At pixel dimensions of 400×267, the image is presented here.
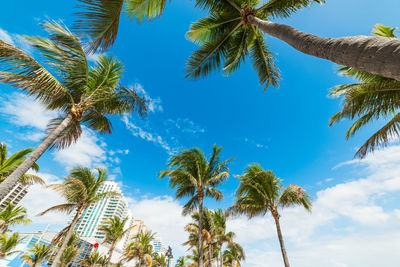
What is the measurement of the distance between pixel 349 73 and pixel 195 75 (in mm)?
6225

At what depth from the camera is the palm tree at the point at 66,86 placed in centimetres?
409

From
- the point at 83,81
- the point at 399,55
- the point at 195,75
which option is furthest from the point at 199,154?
the point at 399,55

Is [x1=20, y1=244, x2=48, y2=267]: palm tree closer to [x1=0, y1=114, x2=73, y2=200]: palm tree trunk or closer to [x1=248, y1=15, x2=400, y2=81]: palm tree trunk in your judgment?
[x1=0, y1=114, x2=73, y2=200]: palm tree trunk

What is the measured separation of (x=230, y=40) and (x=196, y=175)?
9.81 meters

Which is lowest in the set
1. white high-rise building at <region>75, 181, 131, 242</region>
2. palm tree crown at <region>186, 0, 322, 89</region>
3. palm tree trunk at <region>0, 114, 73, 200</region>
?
palm tree trunk at <region>0, 114, 73, 200</region>

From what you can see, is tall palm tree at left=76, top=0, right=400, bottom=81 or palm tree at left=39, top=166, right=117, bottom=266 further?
palm tree at left=39, top=166, right=117, bottom=266

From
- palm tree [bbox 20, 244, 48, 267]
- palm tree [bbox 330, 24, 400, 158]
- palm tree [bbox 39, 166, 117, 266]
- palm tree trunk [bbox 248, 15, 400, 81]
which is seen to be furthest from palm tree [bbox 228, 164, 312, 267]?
palm tree [bbox 20, 244, 48, 267]

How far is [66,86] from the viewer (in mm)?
5469

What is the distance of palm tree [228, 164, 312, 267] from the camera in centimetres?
1062

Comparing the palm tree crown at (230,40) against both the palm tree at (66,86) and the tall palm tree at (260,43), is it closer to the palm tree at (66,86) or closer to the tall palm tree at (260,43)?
the tall palm tree at (260,43)

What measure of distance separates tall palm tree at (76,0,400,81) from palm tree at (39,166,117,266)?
1183 centimetres

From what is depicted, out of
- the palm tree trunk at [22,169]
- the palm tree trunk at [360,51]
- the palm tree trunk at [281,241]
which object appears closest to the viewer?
the palm tree trunk at [360,51]

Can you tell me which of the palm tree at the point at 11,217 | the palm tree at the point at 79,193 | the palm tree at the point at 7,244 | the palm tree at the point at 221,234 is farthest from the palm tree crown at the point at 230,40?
the palm tree at the point at 7,244

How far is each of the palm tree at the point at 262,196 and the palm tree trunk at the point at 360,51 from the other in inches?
340
